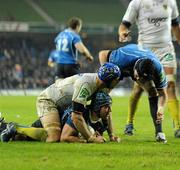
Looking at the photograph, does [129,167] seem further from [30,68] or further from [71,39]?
[30,68]

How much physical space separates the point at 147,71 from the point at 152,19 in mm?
2259

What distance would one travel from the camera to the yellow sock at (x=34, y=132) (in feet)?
28.5

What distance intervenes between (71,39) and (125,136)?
634 centimetres

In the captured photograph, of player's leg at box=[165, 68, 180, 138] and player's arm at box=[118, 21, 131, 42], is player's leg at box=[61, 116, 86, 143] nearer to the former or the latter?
player's arm at box=[118, 21, 131, 42]

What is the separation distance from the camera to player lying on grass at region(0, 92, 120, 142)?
27.7ft

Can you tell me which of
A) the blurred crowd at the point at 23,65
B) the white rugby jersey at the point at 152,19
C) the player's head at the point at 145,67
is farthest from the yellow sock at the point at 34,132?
the blurred crowd at the point at 23,65

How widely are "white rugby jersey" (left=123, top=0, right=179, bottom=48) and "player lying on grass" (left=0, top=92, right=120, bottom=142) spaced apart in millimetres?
2374

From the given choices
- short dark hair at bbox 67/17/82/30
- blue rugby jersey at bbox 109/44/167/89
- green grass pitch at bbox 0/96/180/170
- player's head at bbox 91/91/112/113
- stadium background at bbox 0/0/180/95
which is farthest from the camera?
stadium background at bbox 0/0/180/95

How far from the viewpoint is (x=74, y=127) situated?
849 centimetres

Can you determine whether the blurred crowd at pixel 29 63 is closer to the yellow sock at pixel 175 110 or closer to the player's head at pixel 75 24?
the player's head at pixel 75 24

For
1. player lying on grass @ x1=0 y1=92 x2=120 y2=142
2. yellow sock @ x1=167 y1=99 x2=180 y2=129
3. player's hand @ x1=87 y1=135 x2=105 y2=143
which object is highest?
player lying on grass @ x1=0 y1=92 x2=120 y2=142

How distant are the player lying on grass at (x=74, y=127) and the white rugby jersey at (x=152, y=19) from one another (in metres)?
2.37

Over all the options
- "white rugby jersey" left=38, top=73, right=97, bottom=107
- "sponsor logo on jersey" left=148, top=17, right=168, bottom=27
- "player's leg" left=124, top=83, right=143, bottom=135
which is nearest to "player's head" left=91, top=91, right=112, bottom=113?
"white rugby jersey" left=38, top=73, right=97, bottom=107

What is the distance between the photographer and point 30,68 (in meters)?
40.0
